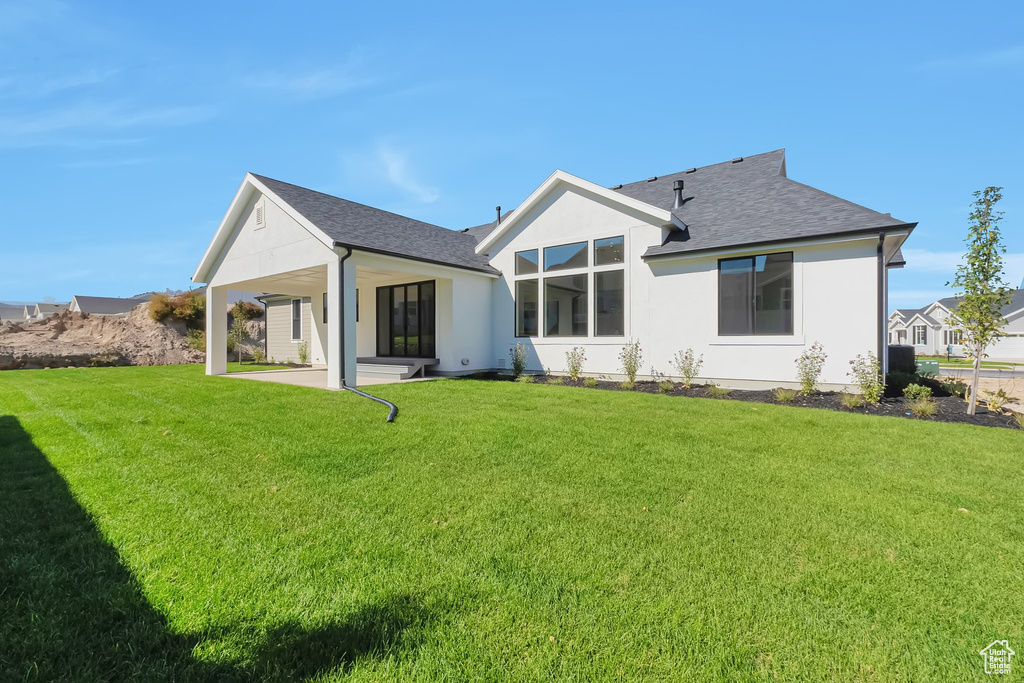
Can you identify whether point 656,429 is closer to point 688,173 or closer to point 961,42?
point 961,42

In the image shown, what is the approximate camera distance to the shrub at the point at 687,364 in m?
10.1

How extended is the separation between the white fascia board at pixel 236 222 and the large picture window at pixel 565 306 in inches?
236

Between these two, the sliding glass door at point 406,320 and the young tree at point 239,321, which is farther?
the young tree at point 239,321

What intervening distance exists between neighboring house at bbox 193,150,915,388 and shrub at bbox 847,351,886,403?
0.17 m

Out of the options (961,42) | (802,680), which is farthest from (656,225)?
(802,680)

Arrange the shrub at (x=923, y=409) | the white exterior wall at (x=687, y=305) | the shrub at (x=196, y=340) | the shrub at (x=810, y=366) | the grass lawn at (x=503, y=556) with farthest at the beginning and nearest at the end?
the shrub at (x=196, y=340)
the shrub at (x=810, y=366)
the white exterior wall at (x=687, y=305)
the shrub at (x=923, y=409)
the grass lawn at (x=503, y=556)

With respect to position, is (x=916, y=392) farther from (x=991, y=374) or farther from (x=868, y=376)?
(x=991, y=374)

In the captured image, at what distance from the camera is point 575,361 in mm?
11703

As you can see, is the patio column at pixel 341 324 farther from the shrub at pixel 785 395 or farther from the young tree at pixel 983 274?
the young tree at pixel 983 274

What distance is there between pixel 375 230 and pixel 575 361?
268 inches

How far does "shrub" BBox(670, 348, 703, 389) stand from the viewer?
1015 centimetres

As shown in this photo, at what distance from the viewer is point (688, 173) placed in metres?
14.4

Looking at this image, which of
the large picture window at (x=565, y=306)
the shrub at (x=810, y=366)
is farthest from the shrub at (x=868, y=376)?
the large picture window at (x=565, y=306)

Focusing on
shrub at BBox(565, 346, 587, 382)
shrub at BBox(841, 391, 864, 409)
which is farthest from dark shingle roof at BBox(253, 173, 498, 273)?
shrub at BBox(841, 391, 864, 409)
